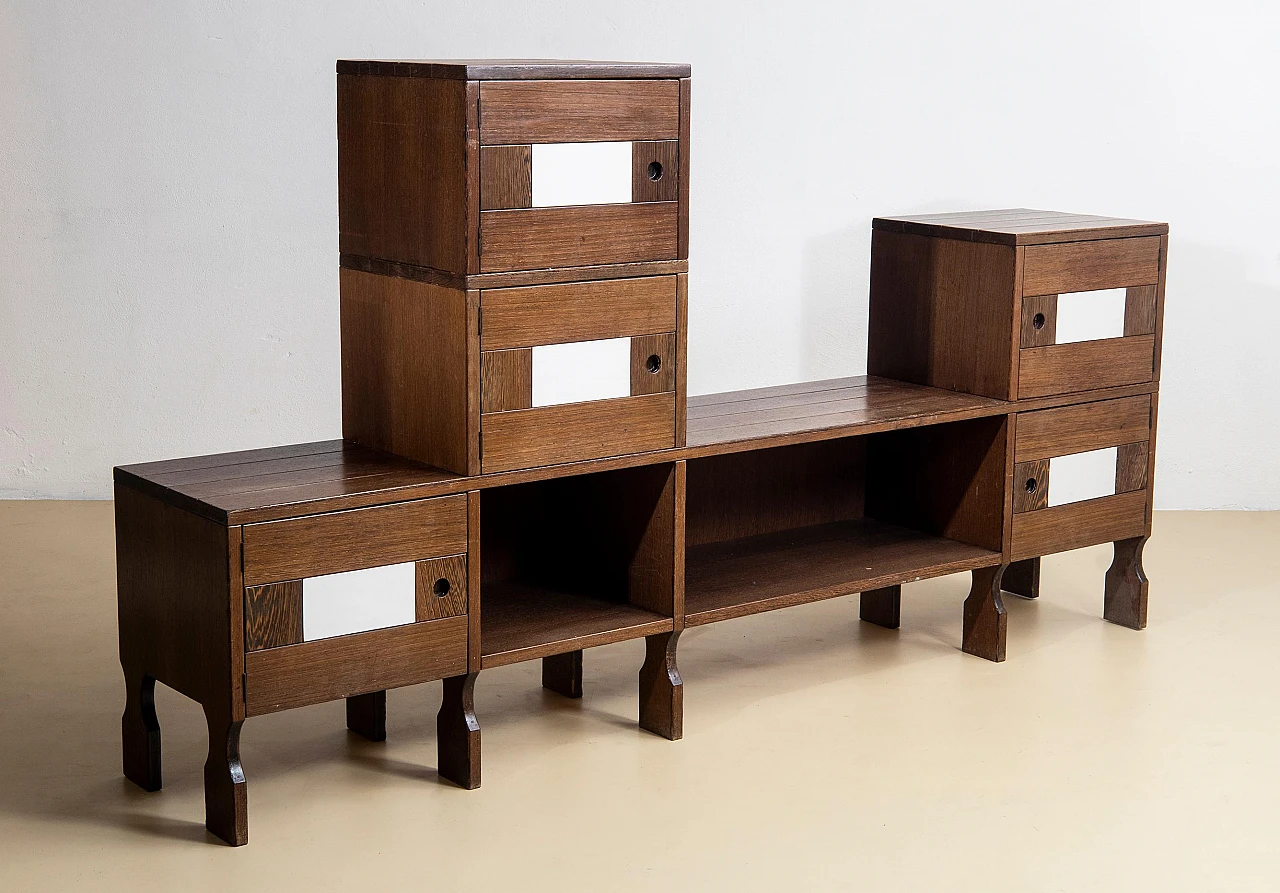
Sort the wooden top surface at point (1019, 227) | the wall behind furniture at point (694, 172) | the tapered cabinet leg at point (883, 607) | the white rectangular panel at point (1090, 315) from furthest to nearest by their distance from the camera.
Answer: the wall behind furniture at point (694, 172)
the tapered cabinet leg at point (883, 607)
the white rectangular panel at point (1090, 315)
the wooden top surface at point (1019, 227)

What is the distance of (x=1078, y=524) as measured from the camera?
153 inches

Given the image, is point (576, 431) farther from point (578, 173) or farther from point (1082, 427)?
point (1082, 427)

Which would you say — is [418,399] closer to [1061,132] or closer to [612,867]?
[612,867]

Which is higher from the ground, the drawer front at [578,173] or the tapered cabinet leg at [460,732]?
the drawer front at [578,173]

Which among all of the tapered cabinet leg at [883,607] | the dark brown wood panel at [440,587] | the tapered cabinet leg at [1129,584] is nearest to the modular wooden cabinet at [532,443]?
the dark brown wood panel at [440,587]

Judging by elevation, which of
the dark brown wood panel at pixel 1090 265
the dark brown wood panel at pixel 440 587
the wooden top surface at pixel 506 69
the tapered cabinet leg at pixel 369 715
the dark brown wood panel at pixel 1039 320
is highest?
the wooden top surface at pixel 506 69

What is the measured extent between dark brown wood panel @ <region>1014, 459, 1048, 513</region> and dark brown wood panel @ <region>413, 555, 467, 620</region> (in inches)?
59.2

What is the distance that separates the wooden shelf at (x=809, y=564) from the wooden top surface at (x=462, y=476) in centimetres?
35

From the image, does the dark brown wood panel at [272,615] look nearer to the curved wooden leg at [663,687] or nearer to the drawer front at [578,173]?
the drawer front at [578,173]

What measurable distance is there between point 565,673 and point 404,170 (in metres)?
1.23

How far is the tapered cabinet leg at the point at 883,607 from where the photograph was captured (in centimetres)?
402

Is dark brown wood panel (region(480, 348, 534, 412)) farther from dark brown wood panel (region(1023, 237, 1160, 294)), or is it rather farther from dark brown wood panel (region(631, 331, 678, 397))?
dark brown wood panel (region(1023, 237, 1160, 294))

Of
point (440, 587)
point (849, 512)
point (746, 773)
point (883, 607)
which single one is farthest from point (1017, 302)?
point (440, 587)

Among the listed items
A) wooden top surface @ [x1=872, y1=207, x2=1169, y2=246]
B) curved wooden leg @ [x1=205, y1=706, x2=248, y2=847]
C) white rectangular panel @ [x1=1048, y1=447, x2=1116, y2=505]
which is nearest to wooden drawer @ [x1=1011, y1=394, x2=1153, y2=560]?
white rectangular panel @ [x1=1048, y1=447, x2=1116, y2=505]
